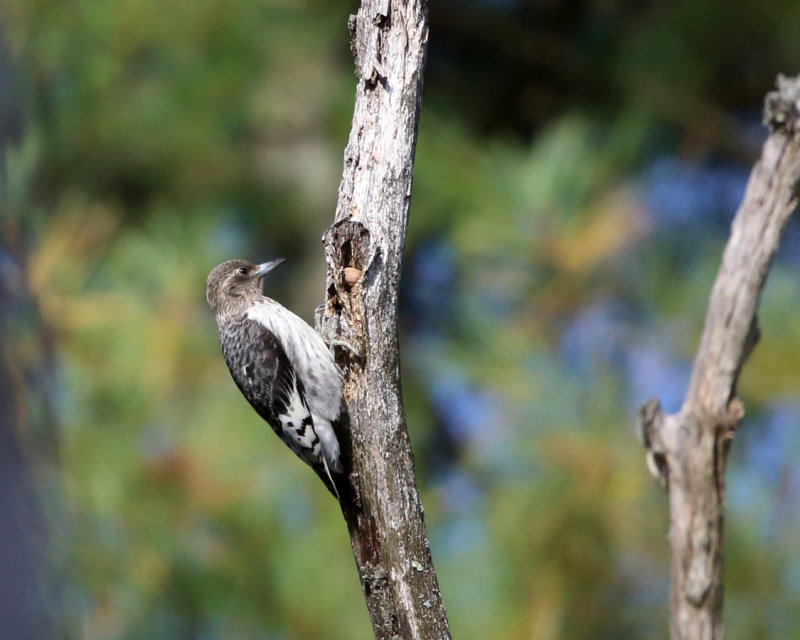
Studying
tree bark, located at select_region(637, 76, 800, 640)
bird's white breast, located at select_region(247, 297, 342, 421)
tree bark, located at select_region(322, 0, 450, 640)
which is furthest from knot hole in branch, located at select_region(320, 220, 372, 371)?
tree bark, located at select_region(637, 76, 800, 640)

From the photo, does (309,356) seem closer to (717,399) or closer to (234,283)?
(234,283)

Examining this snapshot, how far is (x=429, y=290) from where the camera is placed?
7340 mm

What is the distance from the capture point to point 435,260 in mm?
6988

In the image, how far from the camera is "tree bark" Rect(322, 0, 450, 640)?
2.63 m

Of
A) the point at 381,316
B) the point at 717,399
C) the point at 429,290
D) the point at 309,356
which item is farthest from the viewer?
the point at 429,290

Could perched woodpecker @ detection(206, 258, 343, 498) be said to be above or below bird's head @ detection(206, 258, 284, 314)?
below

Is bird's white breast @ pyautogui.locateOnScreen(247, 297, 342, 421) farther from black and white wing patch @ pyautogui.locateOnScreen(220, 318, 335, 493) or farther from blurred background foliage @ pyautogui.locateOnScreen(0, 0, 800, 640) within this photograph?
blurred background foliage @ pyautogui.locateOnScreen(0, 0, 800, 640)

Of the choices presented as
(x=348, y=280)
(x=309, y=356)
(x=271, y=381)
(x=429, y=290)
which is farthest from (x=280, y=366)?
(x=429, y=290)

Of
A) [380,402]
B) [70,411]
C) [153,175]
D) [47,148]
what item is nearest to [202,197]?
[153,175]

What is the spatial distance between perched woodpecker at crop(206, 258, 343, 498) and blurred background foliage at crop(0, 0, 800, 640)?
68cm

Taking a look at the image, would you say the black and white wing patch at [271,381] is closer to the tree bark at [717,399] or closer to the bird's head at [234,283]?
the bird's head at [234,283]

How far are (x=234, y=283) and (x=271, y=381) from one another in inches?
27.0

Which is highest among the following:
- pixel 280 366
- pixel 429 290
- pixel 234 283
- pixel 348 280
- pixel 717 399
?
pixel 429 290

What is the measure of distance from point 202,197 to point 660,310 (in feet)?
11.0
